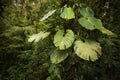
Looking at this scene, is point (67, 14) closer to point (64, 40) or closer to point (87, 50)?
point (64, 40)

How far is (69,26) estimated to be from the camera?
10.8 feet

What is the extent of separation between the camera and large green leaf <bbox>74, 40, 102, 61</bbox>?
2.75m

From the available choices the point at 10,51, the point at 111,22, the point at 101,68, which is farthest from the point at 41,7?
the point at 101,68

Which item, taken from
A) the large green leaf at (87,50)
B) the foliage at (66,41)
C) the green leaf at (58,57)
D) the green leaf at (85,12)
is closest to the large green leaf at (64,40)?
the foliage at (66,41)

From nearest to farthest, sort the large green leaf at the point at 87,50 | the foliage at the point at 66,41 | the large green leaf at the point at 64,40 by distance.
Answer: the large green leaf at the point at 87,50, the large green leaf at the point at 64,40, the foliage at the point at 66,41

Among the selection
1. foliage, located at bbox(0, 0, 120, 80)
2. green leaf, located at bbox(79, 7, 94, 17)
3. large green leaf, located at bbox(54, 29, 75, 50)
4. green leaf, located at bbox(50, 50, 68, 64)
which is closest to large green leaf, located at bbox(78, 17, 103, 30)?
foliage, located at bbox(0, 0, 120, 80)

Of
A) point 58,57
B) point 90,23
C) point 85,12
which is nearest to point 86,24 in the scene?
point 90,23

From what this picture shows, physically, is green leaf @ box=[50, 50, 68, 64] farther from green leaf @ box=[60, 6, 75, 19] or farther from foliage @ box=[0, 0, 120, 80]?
green leaf @ box=[60, 6, 75, 19]

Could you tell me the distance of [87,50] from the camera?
281 centimetres

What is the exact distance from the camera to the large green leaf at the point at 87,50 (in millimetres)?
2752

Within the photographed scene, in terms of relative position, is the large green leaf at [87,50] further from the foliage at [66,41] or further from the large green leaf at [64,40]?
the large green leaf at [64,40]

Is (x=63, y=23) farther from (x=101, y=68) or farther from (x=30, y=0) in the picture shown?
(x=30, y=0)

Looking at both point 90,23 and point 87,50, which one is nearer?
point 87,50

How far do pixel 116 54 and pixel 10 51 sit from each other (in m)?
2.56
